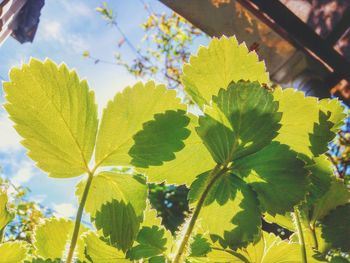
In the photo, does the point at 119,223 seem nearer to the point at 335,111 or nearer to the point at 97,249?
the point at 97,249

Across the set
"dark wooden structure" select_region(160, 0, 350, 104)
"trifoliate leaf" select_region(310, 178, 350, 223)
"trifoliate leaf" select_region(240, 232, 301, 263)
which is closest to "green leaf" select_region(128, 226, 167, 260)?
"trifoliate leaf" select_region(240, 232, 301, 263)

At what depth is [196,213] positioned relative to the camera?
36 centimetres

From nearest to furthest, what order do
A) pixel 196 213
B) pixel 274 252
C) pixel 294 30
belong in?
pixel 196 213 → pixel 274 252 → pixel 294 30

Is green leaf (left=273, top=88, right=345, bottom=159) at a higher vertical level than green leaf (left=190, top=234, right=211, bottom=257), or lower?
higher

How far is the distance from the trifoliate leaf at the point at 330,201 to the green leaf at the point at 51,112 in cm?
34

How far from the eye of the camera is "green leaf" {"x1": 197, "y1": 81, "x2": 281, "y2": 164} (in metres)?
0.36

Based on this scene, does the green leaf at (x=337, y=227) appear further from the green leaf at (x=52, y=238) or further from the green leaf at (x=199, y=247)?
the green leaf at (x=52, y=238)

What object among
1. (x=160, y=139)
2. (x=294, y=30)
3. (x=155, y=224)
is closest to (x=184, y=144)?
(x=160, y=139)

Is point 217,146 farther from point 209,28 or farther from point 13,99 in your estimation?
point 209,28

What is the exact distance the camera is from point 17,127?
1.22 ft

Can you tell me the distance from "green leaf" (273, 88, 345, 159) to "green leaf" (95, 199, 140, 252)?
19cm

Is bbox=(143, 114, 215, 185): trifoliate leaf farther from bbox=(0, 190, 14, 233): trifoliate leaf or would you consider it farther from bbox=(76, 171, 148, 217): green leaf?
bbox=(0, 190, 14, 233): trifoliate leaf

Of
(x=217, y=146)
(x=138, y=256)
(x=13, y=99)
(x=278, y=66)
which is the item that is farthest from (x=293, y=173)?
(x=278, y=66)

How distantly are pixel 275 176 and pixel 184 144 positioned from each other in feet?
0.35
